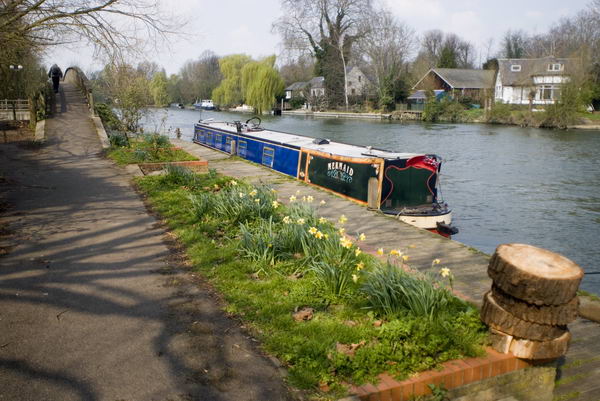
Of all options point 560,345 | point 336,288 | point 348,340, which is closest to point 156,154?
point 336,288

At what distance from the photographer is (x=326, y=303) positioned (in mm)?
4660

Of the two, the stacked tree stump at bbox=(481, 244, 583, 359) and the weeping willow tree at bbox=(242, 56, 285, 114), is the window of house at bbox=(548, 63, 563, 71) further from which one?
the stacked tree stump at bbox=(481, 244, 583, 359)

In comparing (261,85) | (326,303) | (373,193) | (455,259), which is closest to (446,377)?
(326,303)

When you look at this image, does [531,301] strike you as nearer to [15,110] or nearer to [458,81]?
[15,110]

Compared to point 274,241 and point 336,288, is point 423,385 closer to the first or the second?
point 336,288

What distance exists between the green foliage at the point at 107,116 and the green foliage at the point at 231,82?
47087mm

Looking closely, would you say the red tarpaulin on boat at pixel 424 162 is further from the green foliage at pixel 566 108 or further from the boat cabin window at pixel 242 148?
the green foliage at pixel 566 108

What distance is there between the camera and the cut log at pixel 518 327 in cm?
363

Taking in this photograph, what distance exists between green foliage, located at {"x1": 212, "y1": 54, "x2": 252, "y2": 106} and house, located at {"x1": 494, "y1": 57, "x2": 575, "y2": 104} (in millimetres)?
34536

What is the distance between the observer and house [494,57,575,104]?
55.0 meters

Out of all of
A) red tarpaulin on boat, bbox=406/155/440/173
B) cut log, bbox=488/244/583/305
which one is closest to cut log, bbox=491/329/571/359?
cut log, bbox=488/244/583/305

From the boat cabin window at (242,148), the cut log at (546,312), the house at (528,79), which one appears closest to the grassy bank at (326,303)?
the cut log at (546,312)

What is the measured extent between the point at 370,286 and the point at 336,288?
450 mm

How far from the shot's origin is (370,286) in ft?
14.6
